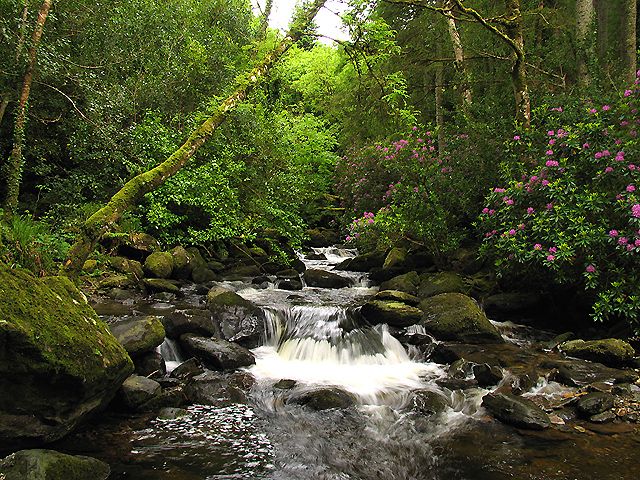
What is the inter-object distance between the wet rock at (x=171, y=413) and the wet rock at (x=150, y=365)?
0.91 m

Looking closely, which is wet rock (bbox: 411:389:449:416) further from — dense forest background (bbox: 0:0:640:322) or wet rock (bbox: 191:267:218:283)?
wet rock (bbox: 191:267:218:283)

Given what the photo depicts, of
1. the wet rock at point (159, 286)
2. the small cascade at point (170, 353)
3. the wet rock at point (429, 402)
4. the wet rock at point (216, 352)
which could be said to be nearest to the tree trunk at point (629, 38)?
the wet rock at point (429, 402)

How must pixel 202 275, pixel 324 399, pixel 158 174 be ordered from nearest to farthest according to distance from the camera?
pixel 324 399
pixel 158 174
pixel 202 275

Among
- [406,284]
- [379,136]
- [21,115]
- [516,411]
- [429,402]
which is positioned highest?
[379,136]

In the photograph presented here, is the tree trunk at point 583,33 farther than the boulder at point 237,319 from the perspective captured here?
Yes

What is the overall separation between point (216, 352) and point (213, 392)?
92 centimetres

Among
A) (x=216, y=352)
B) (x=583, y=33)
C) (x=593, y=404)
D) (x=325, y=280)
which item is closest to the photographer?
(x=593, y=404)

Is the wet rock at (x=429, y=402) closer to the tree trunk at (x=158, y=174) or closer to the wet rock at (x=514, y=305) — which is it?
the wet rock at (x=514, y=305)

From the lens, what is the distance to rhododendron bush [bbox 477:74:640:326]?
22.4ft

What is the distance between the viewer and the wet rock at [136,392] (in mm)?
4969

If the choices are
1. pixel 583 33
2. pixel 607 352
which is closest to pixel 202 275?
pixel 607 352

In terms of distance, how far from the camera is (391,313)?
846 centimetres

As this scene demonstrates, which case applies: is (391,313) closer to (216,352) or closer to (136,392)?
(216,352)

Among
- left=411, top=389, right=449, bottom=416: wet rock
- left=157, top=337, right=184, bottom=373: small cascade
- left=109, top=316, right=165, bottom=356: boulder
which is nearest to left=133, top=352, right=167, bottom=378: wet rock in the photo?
left=109, top=316, right=165, bottom=356: boulder
